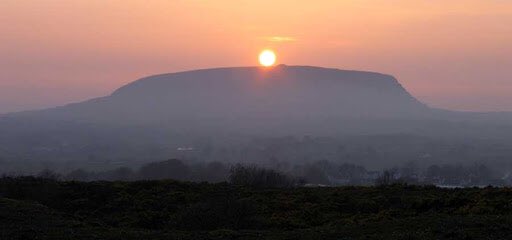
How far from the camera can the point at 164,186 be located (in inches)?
1554

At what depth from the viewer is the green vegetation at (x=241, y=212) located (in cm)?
2091

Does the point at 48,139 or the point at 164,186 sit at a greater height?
the point at 48,139

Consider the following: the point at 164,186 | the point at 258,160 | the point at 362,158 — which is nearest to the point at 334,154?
the point at 362,158

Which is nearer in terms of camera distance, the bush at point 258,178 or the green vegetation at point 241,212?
the green vegetation at point 241,212

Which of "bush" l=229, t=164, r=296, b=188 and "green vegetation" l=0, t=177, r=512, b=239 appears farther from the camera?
"bush" l=229, t=164, r=296, b=188

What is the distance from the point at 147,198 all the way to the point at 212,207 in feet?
35.5

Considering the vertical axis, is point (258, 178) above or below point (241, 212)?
above

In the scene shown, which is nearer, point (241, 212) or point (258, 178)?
point (241, 212)

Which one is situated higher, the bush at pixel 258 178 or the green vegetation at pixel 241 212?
the bush at pixel 258 178

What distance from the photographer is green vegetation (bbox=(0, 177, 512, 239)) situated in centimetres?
2091

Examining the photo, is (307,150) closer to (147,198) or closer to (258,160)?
(258,160)

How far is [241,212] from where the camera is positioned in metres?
26.1

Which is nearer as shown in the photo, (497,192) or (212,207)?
(212,207)

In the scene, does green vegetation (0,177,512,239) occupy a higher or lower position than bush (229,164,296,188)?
lower
